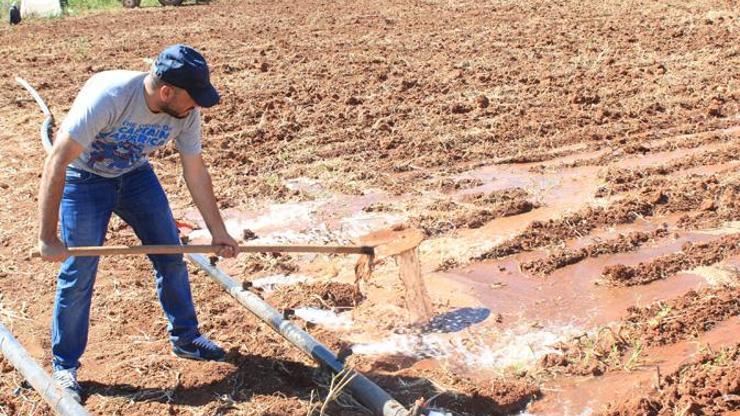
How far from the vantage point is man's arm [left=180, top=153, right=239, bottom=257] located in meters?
4.15

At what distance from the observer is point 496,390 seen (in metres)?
4.05

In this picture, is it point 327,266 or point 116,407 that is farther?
point 327,266

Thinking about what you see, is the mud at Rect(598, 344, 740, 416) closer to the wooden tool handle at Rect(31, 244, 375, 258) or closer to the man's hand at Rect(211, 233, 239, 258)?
the wooden tool handle at Rect(31, 244, 375, 258)

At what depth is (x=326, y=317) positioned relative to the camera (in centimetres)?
501

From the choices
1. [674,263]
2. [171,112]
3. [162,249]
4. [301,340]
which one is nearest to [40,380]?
[162,249]

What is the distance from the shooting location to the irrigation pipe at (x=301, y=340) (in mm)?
3857

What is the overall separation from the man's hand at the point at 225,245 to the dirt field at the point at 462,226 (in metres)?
0.67

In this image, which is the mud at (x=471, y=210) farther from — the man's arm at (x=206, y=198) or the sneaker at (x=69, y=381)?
the sneaker at (x=69, y=381)

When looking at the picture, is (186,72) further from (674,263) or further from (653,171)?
(653,171)

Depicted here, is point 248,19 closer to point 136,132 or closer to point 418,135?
point 418,135

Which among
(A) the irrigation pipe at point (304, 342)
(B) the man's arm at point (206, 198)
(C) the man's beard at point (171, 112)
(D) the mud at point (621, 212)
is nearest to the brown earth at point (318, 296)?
(A) the irrigation pipe at point (304, 342)

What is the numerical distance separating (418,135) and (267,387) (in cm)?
423

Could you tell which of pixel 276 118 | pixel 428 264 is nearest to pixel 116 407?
pixel 428 264

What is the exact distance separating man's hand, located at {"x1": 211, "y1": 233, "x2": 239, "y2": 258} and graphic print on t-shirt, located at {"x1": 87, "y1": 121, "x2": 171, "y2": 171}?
537mm
